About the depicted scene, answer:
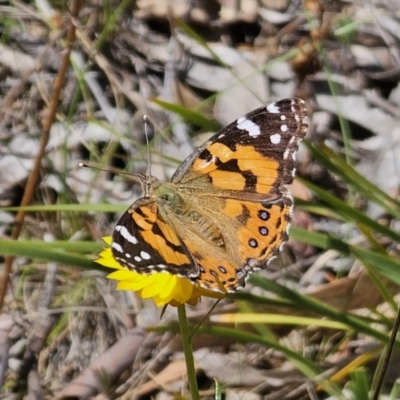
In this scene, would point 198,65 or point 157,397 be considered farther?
point 198,65

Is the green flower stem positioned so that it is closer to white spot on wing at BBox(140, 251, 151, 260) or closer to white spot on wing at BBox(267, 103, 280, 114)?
white spot on wing at BBox(140, 251, 151, 260)

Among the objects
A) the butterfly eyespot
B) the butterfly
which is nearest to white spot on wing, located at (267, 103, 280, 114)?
the butterfly

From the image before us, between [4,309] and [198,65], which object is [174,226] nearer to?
[4,309]

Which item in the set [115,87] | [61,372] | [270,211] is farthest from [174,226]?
[115,87]

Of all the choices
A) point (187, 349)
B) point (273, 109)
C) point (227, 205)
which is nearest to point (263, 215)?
point (227, 205)

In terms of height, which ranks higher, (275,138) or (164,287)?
(275,138)

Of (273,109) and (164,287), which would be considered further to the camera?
(273,109)

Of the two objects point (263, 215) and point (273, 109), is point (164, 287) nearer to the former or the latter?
point (263, 215)
